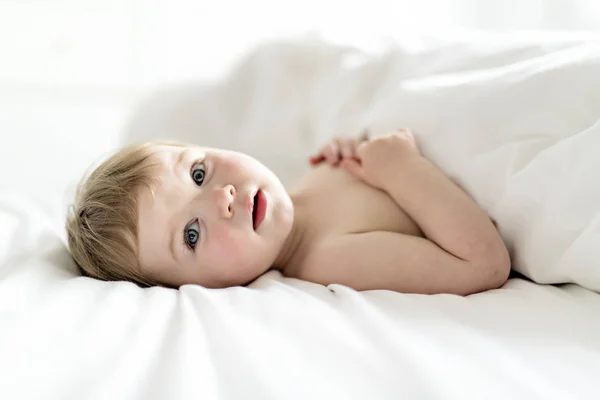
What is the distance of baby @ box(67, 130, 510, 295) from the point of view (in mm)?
981

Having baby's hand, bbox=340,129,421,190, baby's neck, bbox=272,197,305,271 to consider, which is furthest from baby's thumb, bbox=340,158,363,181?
baby's neck, bbox=272,197,305,271

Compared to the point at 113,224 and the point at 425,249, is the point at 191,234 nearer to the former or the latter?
the point at 113,224

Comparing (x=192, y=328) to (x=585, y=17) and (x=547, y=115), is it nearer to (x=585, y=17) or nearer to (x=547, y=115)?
(x=547, y=115)

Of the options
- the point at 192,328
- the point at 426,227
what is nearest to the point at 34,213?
the point at 192,328

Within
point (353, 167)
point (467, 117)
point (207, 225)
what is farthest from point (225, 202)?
point (467, 117)

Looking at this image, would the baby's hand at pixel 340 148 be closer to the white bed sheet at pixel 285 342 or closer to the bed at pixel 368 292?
the bed at pixel 368 292

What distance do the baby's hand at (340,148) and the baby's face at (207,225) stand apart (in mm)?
216

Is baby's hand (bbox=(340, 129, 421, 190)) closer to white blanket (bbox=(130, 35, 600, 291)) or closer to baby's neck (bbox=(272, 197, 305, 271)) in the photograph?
white blanket (bbox=(130, 35, 600, 291))

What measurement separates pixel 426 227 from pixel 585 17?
0.99 meters

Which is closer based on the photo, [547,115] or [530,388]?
[530,388]

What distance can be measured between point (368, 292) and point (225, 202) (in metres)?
0.26

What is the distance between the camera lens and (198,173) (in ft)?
3.47

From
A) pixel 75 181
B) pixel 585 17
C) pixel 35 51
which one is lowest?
pixel 75 181

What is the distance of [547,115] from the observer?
968mm
